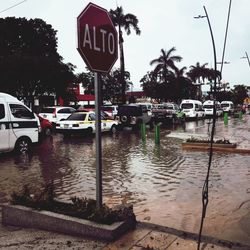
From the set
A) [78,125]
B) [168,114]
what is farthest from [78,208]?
[168,114]

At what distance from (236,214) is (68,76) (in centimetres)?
2822

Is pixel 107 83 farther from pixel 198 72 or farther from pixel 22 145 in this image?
pixel 22 145

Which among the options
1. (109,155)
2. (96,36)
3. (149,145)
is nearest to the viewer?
(96,36)

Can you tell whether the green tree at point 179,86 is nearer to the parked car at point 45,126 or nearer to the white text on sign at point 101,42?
the parked car at point 45,126

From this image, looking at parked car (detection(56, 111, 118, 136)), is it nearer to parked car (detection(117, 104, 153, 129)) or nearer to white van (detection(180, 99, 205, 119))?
parked car (detection(117, 104, 153, 129))

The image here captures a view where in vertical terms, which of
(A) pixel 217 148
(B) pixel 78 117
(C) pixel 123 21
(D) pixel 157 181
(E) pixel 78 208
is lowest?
(D) pixel 157 181

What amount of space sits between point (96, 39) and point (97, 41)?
3 centimetres

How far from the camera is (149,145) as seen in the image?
15125 mm

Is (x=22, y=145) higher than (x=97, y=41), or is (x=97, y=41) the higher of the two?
(x=97, y=41)

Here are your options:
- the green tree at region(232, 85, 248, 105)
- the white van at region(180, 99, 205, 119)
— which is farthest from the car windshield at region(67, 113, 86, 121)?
the green tree at region(232, 85, 248, 105)

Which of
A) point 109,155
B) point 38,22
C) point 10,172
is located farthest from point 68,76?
point 10,172

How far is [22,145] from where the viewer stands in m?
12.3

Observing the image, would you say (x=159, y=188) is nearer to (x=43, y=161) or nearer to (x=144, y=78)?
(x=43, y=161)

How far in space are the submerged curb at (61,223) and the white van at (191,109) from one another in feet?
101
